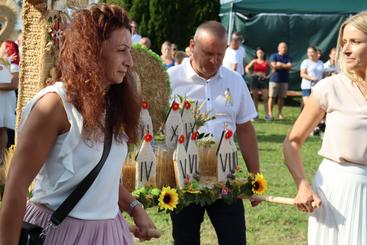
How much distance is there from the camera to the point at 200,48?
478 cm

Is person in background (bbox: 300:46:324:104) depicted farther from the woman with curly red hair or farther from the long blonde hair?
the woman with curly red hair

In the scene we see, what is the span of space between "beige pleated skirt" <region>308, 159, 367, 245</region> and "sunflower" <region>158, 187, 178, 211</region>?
2.62 feet

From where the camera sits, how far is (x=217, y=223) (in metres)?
4.78

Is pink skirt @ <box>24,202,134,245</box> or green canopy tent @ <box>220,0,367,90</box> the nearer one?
pink skirt @ <box>24,202,134,245</box>

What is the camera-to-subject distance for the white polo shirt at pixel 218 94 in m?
4.85

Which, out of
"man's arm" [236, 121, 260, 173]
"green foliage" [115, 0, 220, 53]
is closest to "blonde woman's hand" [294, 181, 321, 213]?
"man's arm" [236, 121, 260, 173]

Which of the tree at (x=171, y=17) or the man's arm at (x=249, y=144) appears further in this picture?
the tree at (x=171, y=17)

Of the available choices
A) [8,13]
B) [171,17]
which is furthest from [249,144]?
[171,17]

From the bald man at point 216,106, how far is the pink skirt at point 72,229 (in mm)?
1911

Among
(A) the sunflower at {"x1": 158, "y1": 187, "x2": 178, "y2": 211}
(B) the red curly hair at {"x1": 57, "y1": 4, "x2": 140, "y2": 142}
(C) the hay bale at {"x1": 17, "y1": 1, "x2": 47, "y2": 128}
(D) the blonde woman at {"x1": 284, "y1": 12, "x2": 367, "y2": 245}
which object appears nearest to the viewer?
(B) the red curly hair at {"x1": 57, "y1": 4, "x2": 140, "y2": 142}

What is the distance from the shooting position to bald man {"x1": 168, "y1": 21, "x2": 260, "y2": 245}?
475 cm

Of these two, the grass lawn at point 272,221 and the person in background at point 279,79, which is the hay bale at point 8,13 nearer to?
the grass lawn at point 272,221

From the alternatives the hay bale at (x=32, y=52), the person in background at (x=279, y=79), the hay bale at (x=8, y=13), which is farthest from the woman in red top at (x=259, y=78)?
the hay bale at (x=32, y=52)

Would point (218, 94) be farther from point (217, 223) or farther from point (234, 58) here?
point (234, 58)
